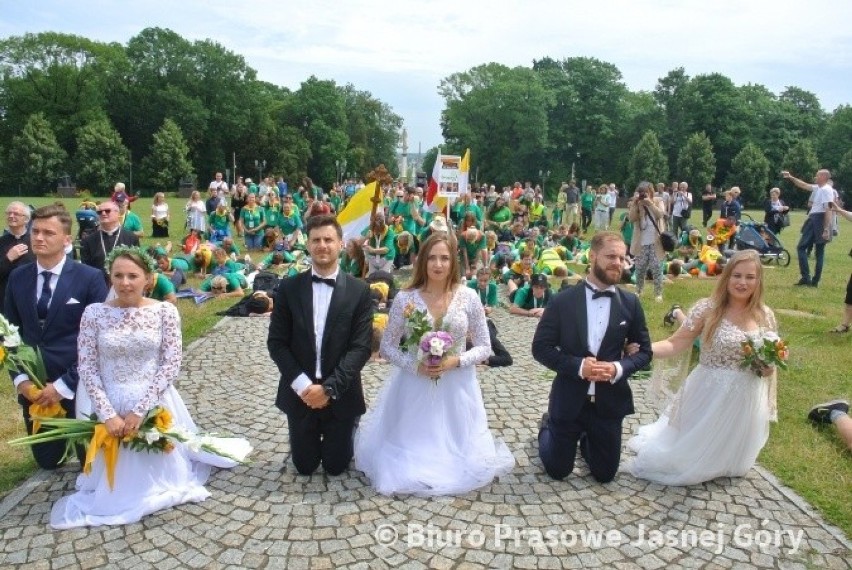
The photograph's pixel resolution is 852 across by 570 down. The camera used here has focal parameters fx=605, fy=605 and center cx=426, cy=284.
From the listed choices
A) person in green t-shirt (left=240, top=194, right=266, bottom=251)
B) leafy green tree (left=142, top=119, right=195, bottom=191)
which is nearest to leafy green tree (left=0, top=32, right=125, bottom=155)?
leafy green tree (left=142, top=119, right=195, bottom=191)

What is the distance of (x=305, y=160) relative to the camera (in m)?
74.9

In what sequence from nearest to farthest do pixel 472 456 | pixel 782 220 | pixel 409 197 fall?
1. pixel 472 456
2. pixel 409 197
3. pixel 782 220

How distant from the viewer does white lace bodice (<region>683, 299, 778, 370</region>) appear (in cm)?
499

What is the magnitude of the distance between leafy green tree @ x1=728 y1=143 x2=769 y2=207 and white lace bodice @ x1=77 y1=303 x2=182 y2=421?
59.1 meters

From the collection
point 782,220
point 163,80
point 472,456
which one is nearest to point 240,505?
point 472,456

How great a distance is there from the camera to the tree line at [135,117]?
181ft

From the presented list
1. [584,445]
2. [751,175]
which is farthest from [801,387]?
[751,175]

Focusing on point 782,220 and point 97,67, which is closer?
point 782,220

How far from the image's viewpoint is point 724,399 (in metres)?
5.02

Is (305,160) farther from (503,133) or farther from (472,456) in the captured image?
(472,456)

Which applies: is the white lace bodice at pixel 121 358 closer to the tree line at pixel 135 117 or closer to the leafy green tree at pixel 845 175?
the tree line at pixel 135 117

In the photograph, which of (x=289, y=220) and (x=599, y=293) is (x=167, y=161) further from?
(x=599, y=293)

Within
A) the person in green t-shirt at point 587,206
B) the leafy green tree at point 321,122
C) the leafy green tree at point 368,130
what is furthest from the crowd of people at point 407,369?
the leafy green tree at point 368,130

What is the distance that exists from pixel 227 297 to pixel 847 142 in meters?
69.9
